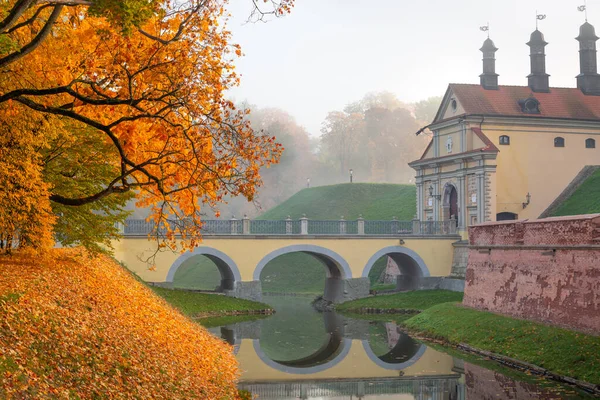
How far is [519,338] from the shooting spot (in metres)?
24.2

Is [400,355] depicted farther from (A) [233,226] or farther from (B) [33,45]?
(B) [33,45]

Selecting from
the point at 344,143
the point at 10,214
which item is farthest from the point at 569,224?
the point at 344,143

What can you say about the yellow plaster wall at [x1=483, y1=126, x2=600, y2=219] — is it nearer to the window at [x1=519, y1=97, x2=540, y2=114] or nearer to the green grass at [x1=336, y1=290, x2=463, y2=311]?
the window at [x1=519, y1=97, x2=540, y2=114]

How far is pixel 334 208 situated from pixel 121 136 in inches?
2104

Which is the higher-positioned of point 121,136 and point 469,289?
point 121,136

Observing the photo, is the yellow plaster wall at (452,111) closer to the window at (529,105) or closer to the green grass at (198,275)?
the window at (529,105)

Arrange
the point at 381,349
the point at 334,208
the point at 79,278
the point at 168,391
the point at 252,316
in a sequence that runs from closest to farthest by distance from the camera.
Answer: the point at 168,391, the point at 79,278, the point at 381,349, the point at 252,316, the point at 334,208

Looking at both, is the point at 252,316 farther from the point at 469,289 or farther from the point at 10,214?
the point at 10,214

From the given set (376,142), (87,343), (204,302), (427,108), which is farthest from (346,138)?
(87,343)

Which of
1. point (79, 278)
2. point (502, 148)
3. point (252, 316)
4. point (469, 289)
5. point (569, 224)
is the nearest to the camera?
point (79, 278)

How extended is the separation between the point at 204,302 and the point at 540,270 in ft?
56.2

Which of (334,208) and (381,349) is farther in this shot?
(334,208)

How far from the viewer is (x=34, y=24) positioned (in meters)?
15.0

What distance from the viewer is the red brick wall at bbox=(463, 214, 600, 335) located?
880 inches
